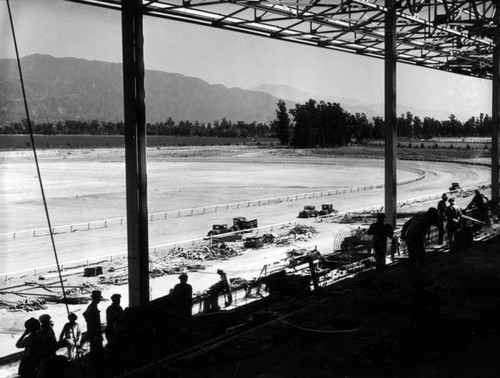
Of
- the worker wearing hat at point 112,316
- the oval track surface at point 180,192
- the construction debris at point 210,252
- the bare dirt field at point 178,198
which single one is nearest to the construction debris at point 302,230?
the bare dirt field at point 178,198

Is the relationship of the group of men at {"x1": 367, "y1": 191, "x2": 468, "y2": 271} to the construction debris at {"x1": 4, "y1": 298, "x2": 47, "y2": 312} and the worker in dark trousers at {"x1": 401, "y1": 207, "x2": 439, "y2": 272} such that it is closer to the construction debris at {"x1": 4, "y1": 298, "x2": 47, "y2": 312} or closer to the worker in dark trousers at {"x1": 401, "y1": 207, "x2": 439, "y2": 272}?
the worker in dark trousers at {"x1": 401, "y1": 207, "x2": 439, "y2": 272}

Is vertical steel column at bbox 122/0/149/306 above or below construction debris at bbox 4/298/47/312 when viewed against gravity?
above

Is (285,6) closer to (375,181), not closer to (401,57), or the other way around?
(401,57)

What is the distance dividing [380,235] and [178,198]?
3405 centimetres

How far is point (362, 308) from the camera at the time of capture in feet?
30.7

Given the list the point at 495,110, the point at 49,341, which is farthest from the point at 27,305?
the point at 495,110

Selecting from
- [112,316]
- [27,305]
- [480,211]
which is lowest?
[27,305]

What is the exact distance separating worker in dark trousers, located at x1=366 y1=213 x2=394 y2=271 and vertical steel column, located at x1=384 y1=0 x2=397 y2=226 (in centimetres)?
499

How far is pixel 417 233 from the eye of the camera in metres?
11.0

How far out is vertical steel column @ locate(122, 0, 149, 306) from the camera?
10734 mm

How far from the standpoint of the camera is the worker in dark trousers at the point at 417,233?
10688mm

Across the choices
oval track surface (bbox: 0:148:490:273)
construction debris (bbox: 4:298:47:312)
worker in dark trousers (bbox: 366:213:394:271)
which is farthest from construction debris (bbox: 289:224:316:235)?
worker in dark trousers (bbox: 366:213:394:271)

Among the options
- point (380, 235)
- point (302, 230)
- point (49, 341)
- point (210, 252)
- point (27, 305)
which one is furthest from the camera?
point (302, 230)

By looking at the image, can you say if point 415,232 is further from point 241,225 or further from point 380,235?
point 241,225
